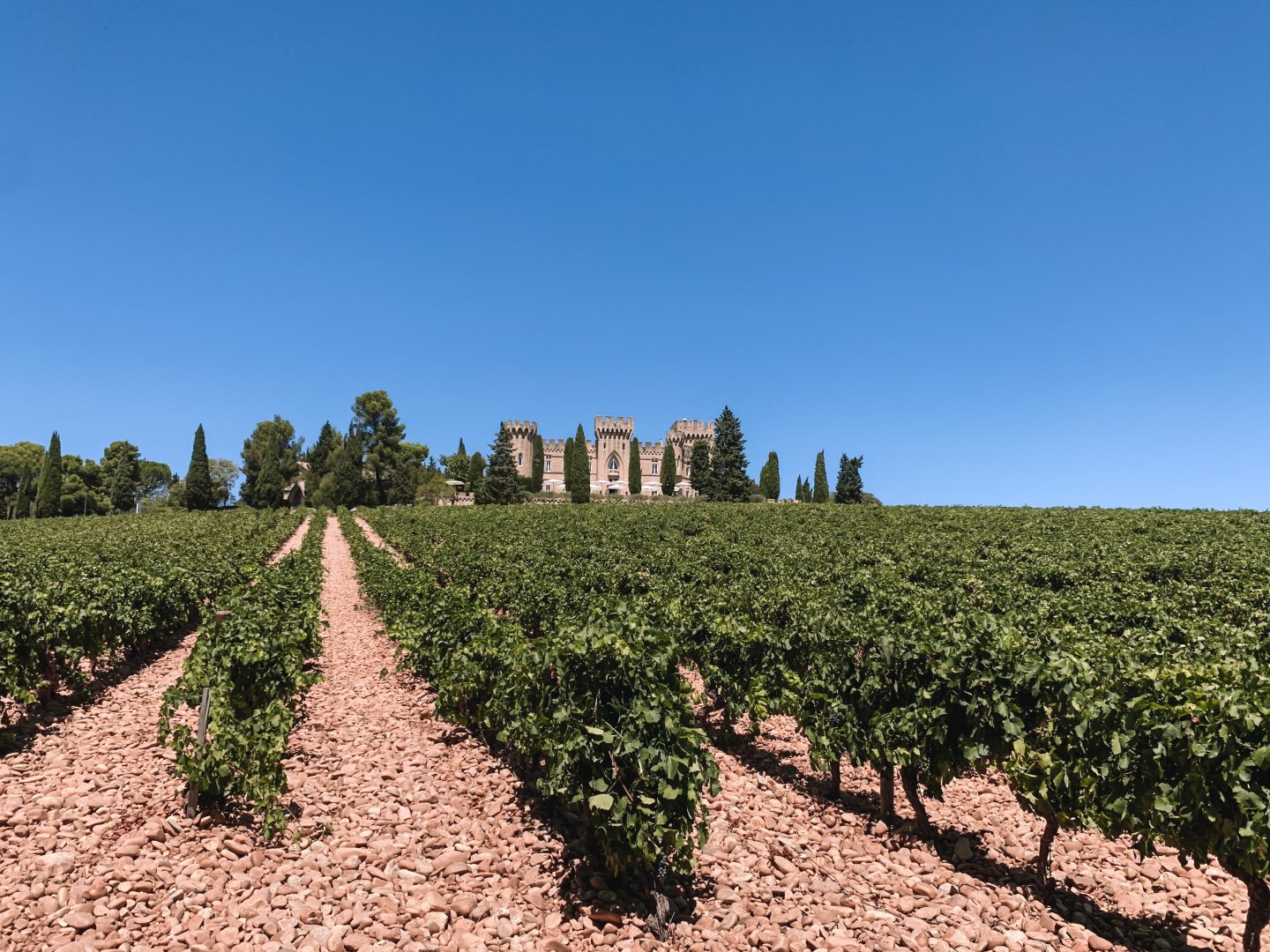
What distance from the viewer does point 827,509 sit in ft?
178

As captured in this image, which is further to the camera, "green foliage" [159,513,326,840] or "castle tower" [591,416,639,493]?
"castle tower" [591,416,639,493]

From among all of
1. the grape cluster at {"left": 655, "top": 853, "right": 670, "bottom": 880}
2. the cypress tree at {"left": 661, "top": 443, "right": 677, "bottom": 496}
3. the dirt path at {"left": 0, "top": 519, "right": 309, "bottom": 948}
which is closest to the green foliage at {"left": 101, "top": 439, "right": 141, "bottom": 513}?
the cypress tree at {"left": 661, "top": 443, "right": 677, "bottom": 496}

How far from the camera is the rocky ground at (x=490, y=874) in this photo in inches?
213

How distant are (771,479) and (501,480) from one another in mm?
36724

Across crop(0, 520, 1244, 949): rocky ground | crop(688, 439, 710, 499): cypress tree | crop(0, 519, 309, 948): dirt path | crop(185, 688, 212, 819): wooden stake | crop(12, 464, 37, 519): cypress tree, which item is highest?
crop(688, 439, 710, 499): cypress tree

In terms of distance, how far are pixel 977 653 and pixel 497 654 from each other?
18.0ft

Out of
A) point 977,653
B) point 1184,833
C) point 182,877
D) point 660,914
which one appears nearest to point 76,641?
point 182,877

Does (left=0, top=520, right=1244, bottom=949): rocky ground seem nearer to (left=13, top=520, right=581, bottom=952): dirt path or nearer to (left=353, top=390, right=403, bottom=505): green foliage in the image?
(left=13, top=520, right=581, bottom=952): dirt path

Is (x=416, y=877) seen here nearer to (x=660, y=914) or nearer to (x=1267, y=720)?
(x=660, y=914)

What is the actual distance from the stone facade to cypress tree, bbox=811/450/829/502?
20605 millimetres

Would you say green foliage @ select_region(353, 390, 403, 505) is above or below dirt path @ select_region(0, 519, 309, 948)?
above

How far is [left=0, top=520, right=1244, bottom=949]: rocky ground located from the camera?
5422 mm

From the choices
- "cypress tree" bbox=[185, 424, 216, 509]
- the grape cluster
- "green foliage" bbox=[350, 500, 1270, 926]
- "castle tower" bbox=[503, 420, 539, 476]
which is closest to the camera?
"green foliage" bbox=[350, 500, 1270, 926]

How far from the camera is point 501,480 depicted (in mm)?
74500
